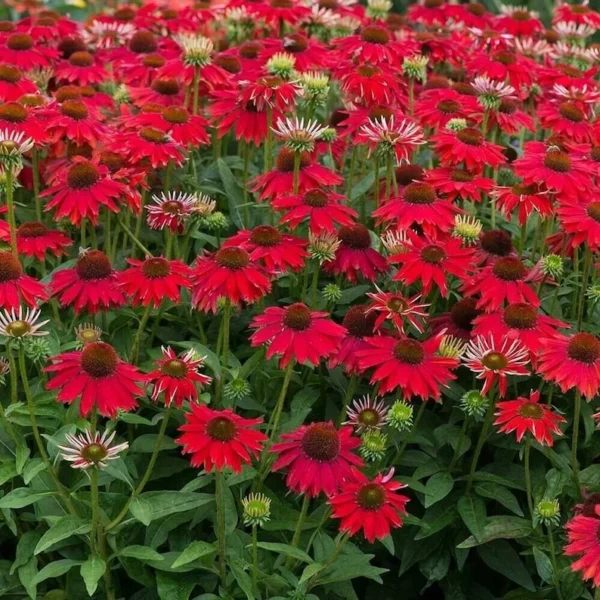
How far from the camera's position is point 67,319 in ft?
8.93

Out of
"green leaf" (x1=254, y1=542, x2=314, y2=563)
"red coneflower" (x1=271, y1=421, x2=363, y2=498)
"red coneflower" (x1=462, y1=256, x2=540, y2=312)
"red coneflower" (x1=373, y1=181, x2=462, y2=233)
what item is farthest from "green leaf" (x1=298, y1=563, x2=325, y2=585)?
"red coneflower" (x1=373, y1=181, x2=462, y2=233)

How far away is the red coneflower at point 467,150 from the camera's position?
270 centimetres

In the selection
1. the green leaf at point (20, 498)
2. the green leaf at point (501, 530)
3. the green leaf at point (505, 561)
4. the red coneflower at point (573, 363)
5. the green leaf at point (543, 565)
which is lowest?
the green leaf at point (505, 561)

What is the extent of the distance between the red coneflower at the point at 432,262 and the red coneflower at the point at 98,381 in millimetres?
648

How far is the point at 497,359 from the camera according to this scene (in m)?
2.16

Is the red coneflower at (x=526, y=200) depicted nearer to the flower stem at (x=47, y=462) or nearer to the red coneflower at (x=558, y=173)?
the red coneflower at (x=558, y=173)

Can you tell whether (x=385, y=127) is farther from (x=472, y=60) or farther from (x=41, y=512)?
(x=41, y=512)

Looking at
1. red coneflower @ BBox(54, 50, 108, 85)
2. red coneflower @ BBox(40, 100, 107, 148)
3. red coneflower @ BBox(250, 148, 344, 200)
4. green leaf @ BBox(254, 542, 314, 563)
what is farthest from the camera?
red coneflower @ BBox(54, 50, 108, 85)

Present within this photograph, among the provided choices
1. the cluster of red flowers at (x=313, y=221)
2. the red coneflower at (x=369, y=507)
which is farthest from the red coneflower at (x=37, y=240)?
the red coneflower at (x=369, y=507)

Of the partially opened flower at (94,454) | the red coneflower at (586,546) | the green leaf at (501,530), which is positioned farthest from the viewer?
the green leaf at (501,530)

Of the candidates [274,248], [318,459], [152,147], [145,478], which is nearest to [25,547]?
[145,478]

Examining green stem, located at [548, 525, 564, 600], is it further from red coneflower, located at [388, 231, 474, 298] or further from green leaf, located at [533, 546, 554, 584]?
red coneflower, located at [388, 231, 474, 298]

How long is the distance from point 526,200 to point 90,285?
3.47ft

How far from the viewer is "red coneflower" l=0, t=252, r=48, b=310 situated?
223 cm
